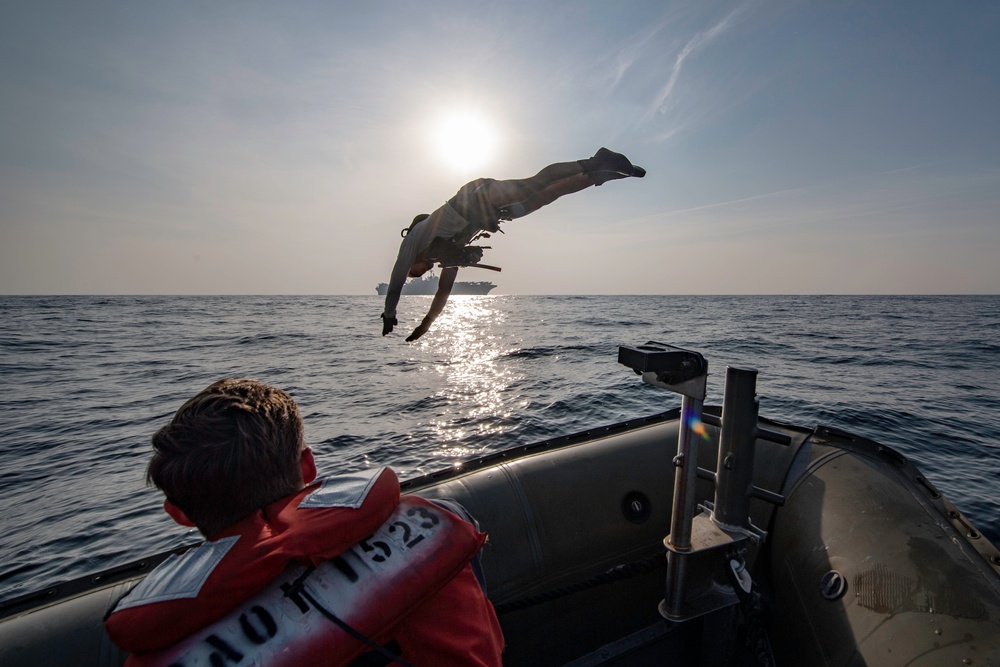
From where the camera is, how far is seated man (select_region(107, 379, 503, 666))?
111 cm

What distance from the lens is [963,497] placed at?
20.1 feet

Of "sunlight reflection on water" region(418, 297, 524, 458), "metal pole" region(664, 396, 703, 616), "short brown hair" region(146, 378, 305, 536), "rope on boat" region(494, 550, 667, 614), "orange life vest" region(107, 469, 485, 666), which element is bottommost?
"sunlight reflection on water" region(418, 297, 524, 458)

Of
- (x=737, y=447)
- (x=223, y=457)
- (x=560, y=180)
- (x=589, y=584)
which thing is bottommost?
(x=589, y=584)

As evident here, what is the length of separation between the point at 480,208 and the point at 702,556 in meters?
2.14

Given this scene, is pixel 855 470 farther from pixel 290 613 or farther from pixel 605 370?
pixel 605 370

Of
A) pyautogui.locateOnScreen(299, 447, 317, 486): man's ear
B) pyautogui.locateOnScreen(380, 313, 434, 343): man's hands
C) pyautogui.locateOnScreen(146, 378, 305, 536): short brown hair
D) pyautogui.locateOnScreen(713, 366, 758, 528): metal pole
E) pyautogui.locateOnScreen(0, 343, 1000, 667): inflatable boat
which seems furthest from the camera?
pyautogui.locateOnScreen(380, 313, 434, 343): man's hands

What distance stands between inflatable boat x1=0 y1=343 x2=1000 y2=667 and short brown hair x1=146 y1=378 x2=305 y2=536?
1.62 meters

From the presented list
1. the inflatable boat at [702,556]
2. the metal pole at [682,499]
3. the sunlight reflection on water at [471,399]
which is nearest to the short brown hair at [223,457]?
the inflatable boat at [702,556]

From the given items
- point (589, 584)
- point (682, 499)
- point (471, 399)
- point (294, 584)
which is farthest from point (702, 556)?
point (471, 399)

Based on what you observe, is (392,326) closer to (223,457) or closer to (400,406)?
(223,457)

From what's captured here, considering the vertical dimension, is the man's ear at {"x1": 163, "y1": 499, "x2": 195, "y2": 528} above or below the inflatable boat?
above

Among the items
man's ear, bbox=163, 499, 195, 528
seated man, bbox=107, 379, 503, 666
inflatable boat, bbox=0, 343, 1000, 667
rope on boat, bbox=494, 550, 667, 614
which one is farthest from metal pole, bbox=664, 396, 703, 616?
man's ear, bbox=163, 499, 195, 528

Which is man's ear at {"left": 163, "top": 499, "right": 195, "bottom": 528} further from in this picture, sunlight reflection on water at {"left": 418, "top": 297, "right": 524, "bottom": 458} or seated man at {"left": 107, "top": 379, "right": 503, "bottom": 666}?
sunlight reflection on water at {"left": 418, "top": 297, "right": 524, "bottom": 458}

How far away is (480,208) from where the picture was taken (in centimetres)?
228
